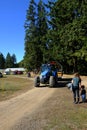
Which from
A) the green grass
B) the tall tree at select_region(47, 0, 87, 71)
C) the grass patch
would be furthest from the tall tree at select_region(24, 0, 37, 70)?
the green grass

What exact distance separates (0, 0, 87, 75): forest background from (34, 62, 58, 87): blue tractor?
22.4m

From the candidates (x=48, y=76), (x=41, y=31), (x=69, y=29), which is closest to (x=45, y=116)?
(x=48, y=76)

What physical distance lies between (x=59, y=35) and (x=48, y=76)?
33.6 metres

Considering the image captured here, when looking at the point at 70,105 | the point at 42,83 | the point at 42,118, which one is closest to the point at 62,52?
the point at 42,83

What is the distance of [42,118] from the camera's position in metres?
16.3

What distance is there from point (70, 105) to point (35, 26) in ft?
262

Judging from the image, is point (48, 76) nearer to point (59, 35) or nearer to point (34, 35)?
point (59, 35)

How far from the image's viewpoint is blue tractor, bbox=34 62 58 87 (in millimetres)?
37062

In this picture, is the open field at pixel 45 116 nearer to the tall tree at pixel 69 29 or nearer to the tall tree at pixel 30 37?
the tall tree at pixel 69 29

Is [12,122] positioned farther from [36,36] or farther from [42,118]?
[36,36]

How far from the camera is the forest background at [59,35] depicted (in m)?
63.9

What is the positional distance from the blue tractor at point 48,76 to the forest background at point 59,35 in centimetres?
2239

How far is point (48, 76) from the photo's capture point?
3903 centimetres

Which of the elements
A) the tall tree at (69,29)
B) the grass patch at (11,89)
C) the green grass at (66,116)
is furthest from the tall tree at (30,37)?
the green grass at (66,116)
